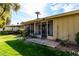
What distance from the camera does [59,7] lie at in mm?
16812

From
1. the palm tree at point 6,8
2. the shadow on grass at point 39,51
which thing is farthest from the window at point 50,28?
the shadow on grass at point 39,51

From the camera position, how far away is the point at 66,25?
38.4ft

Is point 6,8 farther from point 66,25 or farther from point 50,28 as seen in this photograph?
point 66,25

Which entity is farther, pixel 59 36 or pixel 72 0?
pixel 59 36

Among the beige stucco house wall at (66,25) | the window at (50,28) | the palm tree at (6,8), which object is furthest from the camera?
the window at (50,28)

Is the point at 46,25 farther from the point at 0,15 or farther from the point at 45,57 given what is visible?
the point at 45,57

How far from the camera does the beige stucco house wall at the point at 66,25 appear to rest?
10727 mm

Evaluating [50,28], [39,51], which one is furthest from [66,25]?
[39,51]

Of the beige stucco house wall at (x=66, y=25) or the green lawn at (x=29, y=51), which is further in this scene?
the beige stucco house wall at (x=66, y=25)

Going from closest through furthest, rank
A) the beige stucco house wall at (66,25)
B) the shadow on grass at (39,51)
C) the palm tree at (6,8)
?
the shadow on grass at (39,51) < the beige stucco house wall at (66,25) < the palm tree at (6,8)

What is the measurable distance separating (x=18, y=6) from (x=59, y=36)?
516 cm

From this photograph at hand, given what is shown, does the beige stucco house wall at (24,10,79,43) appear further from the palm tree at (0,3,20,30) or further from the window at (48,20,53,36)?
the palm tree at (0,3,20,30)

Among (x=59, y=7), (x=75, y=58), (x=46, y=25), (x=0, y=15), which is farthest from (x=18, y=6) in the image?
(x=75, y=58)

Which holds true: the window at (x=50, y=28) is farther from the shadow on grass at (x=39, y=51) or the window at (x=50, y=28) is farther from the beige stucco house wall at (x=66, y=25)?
the shadow on grass at (x=39, y=51)
